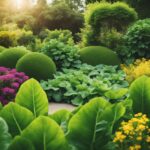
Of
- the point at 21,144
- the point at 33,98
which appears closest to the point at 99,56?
the point at 33,98

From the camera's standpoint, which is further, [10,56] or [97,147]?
[10,56]

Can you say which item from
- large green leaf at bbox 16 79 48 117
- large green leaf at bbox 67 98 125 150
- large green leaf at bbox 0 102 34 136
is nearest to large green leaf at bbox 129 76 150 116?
large green leaf at bbox 67 98 125 150

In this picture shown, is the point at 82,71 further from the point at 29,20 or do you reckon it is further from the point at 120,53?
the point at 29,20

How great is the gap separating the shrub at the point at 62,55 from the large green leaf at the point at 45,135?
8.70 meters

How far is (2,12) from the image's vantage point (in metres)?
37.3

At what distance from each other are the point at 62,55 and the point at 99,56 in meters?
0.97

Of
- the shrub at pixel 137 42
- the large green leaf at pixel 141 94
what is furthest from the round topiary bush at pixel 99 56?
the large green leaf at pixel 141 94

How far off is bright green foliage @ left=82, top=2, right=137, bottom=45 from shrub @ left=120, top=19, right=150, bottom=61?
2.16 feet

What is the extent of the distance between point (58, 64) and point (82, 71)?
3.65 feet

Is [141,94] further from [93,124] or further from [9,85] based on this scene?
[9,85]

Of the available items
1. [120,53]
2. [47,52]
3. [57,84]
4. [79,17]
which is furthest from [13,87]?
[79,17]

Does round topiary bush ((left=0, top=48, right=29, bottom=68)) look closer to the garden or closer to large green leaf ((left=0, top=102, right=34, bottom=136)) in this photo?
the garden

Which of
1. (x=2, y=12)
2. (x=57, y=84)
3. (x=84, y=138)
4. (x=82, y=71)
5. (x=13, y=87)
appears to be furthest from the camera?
(x=2, y=12)

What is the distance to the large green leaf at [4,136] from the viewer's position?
2102 mm
